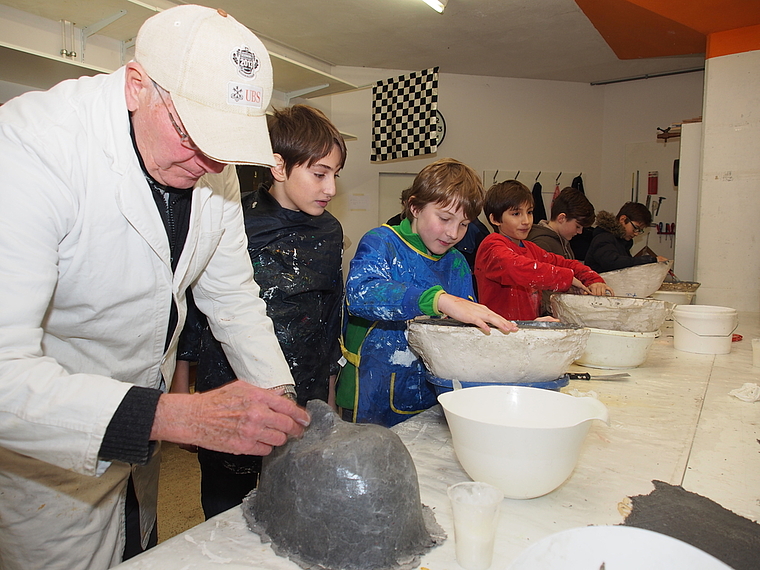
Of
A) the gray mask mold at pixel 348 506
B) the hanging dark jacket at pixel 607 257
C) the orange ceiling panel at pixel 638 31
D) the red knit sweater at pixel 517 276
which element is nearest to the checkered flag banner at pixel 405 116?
the orange ceiling panel at pixel 638 31

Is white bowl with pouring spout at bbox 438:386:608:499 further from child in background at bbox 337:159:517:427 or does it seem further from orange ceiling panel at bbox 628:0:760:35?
orange ceiling panel at bbox 628:0:760:35

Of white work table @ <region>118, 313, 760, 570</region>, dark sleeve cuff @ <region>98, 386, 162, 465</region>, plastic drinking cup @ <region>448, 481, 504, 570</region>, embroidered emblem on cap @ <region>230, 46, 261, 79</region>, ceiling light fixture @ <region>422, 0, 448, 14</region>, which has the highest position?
ceiling light fixture @ <region>422, 0, 448, 14</region>

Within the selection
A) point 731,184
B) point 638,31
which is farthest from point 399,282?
point 638,31

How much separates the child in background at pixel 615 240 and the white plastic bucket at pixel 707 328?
1.22m

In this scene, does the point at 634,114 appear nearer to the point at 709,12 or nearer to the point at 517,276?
the point at 709,12

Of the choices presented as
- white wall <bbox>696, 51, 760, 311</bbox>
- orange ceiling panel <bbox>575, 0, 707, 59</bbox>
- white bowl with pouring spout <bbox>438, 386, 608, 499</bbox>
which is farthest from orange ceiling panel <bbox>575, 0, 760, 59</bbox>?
white bowl with pouring spout <bbox>438, 386, 608, 499</bbox>

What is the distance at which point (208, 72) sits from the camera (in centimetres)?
89

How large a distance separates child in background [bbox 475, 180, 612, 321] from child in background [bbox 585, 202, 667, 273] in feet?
3.59

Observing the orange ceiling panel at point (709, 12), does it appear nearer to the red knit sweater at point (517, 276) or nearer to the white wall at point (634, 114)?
the white wall at point (634, 114)

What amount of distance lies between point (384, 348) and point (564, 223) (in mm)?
2267

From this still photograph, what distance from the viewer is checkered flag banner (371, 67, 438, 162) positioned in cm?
484

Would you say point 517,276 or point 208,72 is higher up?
point 208,72

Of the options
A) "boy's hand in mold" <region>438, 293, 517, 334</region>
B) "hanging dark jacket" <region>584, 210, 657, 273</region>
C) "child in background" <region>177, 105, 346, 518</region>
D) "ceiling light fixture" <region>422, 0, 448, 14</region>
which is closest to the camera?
"boy's hand in mold" <region>438, 293, 517, 334</region>

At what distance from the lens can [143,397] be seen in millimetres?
800
